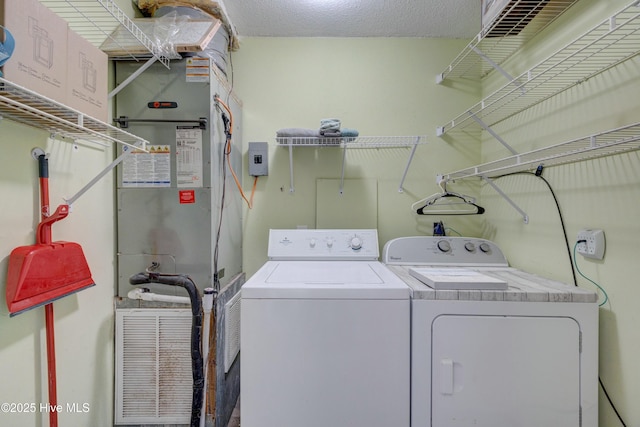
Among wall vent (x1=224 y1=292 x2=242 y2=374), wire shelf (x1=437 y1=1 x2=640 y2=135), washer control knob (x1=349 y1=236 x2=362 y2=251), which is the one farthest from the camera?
washer control knob (x1=349 y1=236 x2=362 y2=251)

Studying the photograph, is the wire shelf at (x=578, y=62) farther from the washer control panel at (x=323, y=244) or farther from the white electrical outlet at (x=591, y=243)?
the washer control panel at (x=323, y=244)

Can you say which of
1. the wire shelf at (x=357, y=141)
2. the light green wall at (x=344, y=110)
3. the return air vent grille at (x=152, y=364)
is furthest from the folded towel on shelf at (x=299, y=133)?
the return air vent grille at (x=152, y=364)

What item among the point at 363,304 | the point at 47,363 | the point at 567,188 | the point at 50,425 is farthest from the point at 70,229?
→ the point at 567,188

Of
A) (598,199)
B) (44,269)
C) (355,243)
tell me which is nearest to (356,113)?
(355,243)

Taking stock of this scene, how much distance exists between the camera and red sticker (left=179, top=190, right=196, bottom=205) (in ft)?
4.88

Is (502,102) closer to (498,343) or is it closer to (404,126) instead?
(404,126)

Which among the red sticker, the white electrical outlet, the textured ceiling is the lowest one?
the white electrical outlet

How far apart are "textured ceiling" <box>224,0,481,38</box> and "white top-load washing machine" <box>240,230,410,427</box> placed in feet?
5.87

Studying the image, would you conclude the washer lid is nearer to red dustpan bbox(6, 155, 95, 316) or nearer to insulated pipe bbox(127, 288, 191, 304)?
insulated pipe bbox(127, 288, 191, 304)

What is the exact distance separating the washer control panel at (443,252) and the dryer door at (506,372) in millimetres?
642

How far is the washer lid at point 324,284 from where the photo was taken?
3.60 ft

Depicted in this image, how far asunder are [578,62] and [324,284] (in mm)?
1316

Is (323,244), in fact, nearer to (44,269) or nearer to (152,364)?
(152,364)

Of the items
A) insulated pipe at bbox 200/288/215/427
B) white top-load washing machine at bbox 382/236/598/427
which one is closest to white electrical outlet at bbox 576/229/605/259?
white top-load washing machine at bbox 382/236/598/427
